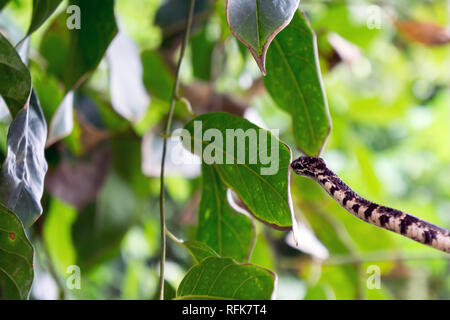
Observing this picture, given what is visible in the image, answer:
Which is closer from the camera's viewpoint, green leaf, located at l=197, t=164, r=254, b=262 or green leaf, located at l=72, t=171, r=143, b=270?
green leaf, located at l=197, t=164, r=254, b=262

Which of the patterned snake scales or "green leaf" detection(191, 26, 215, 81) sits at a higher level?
"green leaf" detection(191, 26, 215, 81)

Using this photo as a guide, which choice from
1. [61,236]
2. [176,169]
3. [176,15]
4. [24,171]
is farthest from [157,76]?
[24,171]

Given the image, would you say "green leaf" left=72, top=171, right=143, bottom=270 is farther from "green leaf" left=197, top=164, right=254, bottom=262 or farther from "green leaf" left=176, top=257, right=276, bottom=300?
"green leaf" left=176, top=257, right=276, bottom=300

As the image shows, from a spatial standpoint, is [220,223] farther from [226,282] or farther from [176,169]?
[176,169]

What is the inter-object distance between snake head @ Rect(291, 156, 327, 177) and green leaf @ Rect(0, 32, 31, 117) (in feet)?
1.05

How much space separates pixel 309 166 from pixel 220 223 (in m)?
0.13

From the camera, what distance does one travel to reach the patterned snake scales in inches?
21.1

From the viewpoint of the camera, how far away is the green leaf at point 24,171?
495mm

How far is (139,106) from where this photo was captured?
0.86m

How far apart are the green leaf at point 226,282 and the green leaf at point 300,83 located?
17 cm

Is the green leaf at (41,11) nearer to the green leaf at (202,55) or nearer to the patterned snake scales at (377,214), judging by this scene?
the patterned snake scales at (377,214)

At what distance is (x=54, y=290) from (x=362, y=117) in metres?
0.93

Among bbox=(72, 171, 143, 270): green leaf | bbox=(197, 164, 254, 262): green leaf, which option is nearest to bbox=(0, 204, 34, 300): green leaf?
bbox=(197, 164, 254, 262): green leaf
